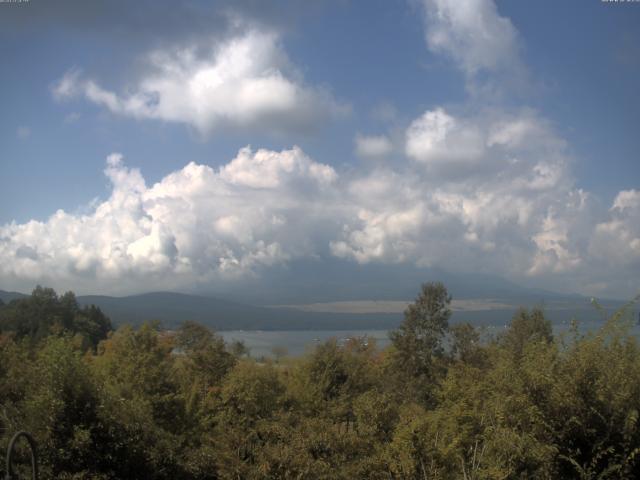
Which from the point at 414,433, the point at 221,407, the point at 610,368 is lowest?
the point at 221,407

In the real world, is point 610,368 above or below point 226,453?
above

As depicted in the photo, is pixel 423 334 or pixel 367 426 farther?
pixel 423 334

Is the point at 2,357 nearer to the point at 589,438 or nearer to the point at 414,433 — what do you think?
the point at 414,433

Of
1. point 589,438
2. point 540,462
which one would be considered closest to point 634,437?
point 589,438

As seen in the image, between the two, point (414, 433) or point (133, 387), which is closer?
point (414, 433)

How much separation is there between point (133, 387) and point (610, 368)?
17108 millimetres

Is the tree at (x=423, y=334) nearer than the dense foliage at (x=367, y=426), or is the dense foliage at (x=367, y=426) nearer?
the dense foliage at (x=367, y=426)

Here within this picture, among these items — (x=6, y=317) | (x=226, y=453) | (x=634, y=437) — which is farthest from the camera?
(x=6, y=317)

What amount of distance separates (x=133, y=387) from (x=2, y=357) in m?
5.47

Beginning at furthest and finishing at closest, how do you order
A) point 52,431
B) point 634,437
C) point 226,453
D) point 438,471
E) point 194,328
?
point 194,328
point 226,453
point 52,431
point 438,471
point 634,437

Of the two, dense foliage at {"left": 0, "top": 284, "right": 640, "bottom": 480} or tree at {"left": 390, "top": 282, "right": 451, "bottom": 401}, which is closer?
dense foliage at {"left": 0, "top": 284, "right": 640, "bottom": 480}

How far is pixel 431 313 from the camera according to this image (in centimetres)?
4453

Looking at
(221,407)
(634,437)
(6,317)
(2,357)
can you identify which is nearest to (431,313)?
(221,407)

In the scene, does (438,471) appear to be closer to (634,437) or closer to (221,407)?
(634,437)
